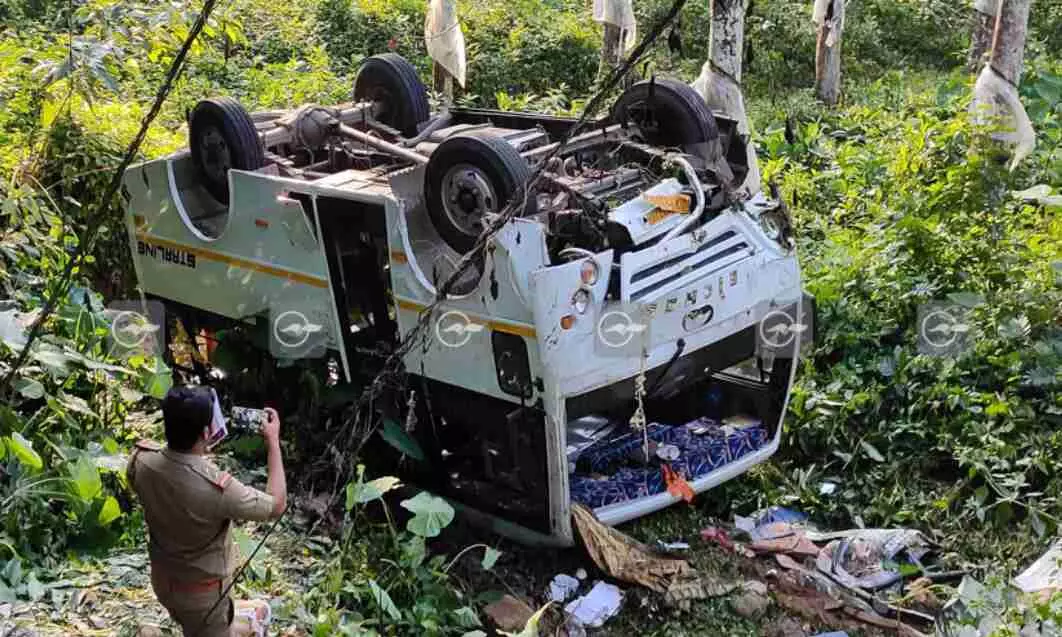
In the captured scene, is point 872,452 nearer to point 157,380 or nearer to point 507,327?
point 507,327

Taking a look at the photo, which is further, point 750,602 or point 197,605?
point 750,602

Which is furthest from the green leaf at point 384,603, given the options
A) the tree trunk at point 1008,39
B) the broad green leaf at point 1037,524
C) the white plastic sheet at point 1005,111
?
the tree trunk at point 1008,39

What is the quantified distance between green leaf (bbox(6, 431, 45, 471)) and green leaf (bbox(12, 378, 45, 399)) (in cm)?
48

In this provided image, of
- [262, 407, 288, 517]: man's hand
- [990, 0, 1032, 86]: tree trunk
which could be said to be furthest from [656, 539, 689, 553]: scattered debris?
[990, 0, 1032, 86]: tree trunk

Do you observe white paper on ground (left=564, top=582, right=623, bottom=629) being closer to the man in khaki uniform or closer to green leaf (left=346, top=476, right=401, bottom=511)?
green leaf (left=346, top=476, right=401, bottom=511)

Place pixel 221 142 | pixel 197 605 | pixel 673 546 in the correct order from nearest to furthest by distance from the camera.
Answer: pixel 197 605 < pixel 673 546 < pixel 221 142

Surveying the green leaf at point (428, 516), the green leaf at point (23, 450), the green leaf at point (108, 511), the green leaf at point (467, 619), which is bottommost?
the green leaf at point (467, 619)

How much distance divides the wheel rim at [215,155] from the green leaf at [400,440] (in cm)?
193

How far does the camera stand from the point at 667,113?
20.5ft

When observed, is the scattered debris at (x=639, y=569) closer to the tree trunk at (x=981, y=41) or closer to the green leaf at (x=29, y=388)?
the green leaf at (x=29, y=388)

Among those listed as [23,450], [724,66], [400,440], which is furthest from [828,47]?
[23,450]

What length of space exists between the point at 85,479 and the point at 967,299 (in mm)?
5125

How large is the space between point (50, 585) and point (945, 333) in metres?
5.16

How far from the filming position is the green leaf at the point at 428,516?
496cm
